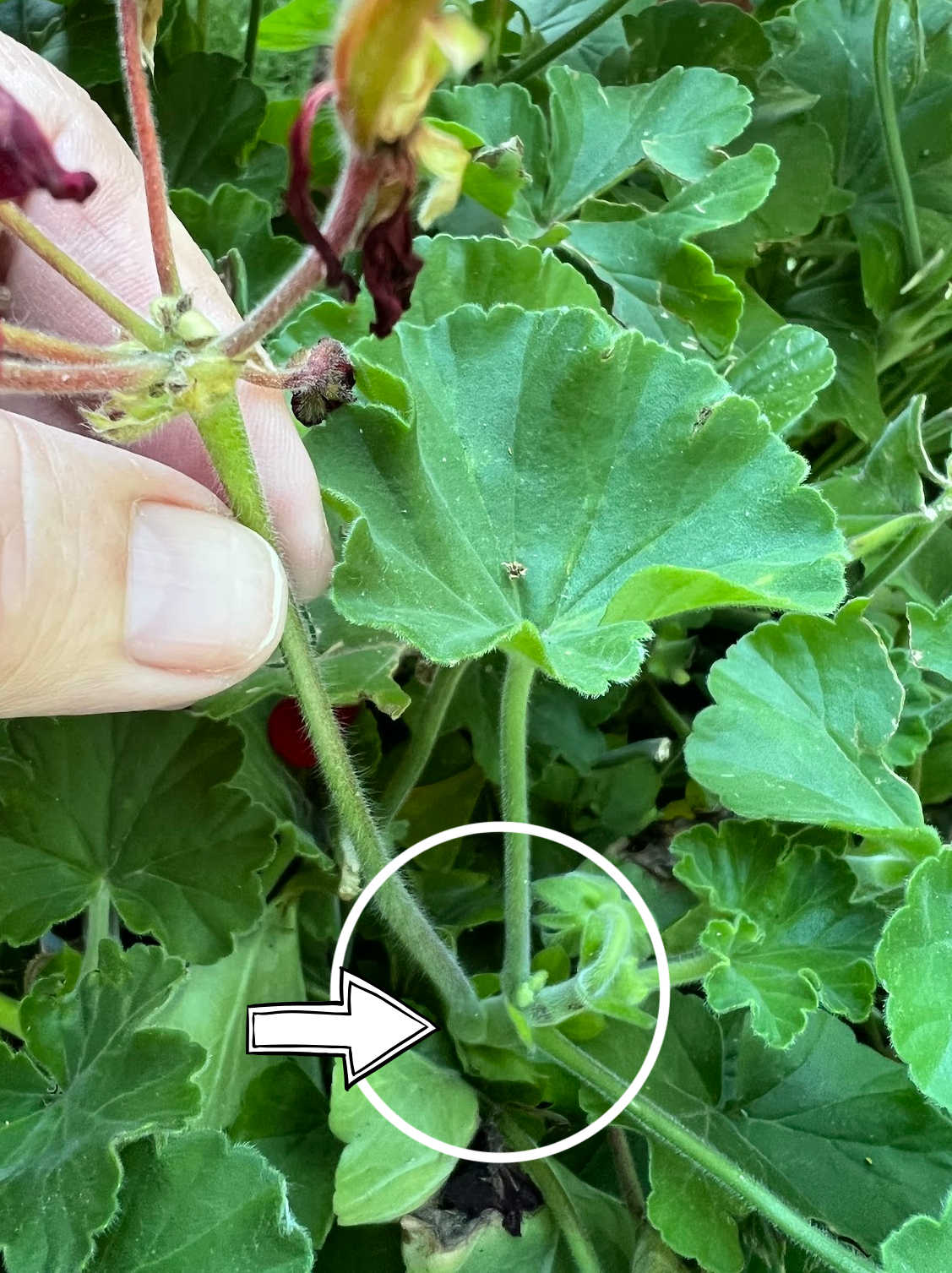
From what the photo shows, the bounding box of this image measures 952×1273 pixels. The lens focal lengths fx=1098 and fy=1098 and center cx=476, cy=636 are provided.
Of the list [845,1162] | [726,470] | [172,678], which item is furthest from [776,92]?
[845,1162]

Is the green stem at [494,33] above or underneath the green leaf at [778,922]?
above

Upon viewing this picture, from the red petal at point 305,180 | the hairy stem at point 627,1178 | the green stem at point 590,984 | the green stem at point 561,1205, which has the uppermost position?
the red petal at point 305,180

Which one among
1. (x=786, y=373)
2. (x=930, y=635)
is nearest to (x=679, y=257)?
(x=786, y=373)

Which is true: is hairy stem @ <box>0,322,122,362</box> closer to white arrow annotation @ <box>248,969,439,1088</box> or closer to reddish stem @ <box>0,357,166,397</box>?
reddish stem @ <box>0,357,166,397</box>

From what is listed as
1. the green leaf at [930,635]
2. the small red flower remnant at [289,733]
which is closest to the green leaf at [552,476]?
the green leaf at [930,635]

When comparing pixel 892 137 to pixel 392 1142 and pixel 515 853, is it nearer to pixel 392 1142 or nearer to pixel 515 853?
pixel 515 853

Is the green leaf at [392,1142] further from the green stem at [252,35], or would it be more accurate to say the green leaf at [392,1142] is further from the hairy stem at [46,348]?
the green stem at [252,35]

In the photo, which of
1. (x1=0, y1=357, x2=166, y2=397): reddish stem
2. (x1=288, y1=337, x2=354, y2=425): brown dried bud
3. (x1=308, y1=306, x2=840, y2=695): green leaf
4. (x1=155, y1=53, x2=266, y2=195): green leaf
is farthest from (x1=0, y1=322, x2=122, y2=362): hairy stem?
(x1=155, y1=53, x2=266, y2=195): green leaf

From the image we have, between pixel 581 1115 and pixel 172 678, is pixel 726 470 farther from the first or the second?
pixel 581 1115
